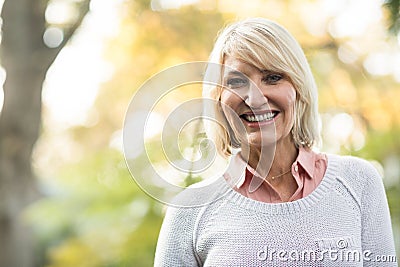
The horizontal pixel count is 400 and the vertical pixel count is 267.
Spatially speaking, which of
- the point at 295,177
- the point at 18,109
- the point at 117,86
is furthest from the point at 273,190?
the point at 117,86

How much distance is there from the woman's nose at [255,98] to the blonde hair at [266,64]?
34 mm

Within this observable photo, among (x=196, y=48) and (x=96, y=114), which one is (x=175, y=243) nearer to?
(x=196, y=48)

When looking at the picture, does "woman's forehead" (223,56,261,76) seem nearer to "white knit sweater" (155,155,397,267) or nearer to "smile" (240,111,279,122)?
"smile" (240,111,279,122)

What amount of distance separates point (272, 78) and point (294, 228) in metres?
0.23

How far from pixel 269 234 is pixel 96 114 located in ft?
10.6

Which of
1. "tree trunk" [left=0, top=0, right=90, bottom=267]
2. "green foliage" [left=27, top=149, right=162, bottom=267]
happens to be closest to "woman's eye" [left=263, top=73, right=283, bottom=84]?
"green foliage" [left=27, top=149, right=162, bottom=267]

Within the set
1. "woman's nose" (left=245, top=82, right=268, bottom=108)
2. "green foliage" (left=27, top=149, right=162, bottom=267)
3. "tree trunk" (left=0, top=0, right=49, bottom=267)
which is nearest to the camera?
"woman's nose" (left=245, top=82, right=268, bottom=108)

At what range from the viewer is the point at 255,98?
1.03m

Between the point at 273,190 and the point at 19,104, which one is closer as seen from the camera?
the point at 273,190

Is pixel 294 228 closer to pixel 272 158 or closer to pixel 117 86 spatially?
pixel 272 158

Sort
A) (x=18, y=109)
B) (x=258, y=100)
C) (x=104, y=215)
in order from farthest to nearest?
(x=18, y=109), (x=104, y=215), (x=258, y=100)

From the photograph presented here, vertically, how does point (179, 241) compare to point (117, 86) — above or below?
above

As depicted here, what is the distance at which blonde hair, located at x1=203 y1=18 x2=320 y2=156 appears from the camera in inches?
41.1

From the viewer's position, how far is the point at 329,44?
2803 millimetres
